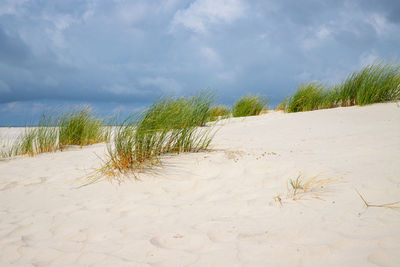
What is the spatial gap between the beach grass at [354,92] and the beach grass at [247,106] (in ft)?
3.13

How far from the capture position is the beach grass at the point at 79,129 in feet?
18.7

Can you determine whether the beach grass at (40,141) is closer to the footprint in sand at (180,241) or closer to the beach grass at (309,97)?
the footprint in sand at (180,241)

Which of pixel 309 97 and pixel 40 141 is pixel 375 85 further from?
pixel 40 141

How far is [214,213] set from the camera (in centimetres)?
219

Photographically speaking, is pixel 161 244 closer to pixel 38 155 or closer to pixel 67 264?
pixel 67 264

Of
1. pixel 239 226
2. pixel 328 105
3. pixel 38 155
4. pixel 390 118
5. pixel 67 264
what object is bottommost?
pixel 67 264

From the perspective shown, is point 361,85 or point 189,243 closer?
point 189,243

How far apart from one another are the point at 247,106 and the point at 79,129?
5335 millimetres

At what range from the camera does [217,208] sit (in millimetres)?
2281

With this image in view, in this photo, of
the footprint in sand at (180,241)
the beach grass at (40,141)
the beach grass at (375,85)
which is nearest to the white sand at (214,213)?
the footprint in sand at (180,241)

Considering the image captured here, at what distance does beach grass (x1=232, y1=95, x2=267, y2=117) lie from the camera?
371 inches

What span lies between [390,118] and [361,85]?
197 centimetres

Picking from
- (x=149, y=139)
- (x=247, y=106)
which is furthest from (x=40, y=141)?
(x=247, y=106)

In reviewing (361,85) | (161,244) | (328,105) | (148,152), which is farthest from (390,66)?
(161,244)
